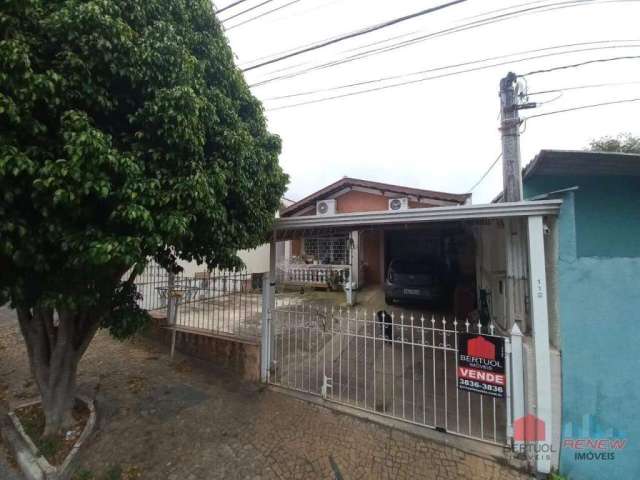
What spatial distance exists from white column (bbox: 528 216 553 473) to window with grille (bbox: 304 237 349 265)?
905cm

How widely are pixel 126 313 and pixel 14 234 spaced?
4.58 feet

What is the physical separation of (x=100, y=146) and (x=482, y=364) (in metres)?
4.23

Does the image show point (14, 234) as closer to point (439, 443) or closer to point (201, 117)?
point (201, 117)

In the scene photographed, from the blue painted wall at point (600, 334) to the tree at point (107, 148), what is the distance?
3579mm

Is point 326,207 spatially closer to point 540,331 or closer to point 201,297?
point 201,297

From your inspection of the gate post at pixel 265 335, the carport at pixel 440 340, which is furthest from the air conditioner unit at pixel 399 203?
the gate post at pixel 265 335

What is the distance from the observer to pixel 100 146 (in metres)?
2.00

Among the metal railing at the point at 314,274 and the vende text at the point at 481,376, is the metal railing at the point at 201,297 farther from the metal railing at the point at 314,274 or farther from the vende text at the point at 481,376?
the metal railing at the point at 314,274

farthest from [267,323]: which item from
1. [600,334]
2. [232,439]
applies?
[600,334]

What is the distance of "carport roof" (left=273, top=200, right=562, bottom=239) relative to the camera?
289cm

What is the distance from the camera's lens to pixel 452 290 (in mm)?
8727

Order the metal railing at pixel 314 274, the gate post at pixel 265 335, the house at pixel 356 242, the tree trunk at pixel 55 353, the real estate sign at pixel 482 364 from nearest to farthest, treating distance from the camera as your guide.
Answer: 1. the real estate sign at pixel 482 364
2. the tree trunk at pixel 55 353
3. the gate post at pixel 265 335
4. the house at pixel 356 242
5. the metal railing at pixel 314 274

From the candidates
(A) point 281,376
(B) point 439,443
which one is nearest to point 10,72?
(A) point 281,376

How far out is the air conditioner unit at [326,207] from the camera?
11656 millimetres
